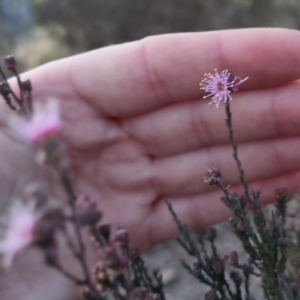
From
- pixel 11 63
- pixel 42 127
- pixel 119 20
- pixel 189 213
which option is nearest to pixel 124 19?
pixel 119 20

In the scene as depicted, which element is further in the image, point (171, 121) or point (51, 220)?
point (171, 121)

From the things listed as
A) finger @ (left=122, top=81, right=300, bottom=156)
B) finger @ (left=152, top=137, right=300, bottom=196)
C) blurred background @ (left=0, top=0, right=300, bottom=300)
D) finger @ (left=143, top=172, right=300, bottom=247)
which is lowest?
finger @ (left=143, top=172, right=300, bottom=247)

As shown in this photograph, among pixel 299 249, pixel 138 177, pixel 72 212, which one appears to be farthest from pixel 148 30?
pixel 72 212

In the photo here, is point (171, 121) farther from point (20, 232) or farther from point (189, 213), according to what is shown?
point (20, 232)

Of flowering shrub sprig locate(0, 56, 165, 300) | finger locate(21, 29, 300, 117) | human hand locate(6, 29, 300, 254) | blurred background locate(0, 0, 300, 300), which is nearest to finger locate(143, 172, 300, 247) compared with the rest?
human hand locate(6, 29, 300, 254)

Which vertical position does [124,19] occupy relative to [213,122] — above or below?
above

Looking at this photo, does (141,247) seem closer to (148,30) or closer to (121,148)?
(121,148)

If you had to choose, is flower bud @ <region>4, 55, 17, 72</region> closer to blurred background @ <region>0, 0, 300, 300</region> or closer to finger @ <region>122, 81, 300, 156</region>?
finger @ <region>122, 81, 300, 156</region>
